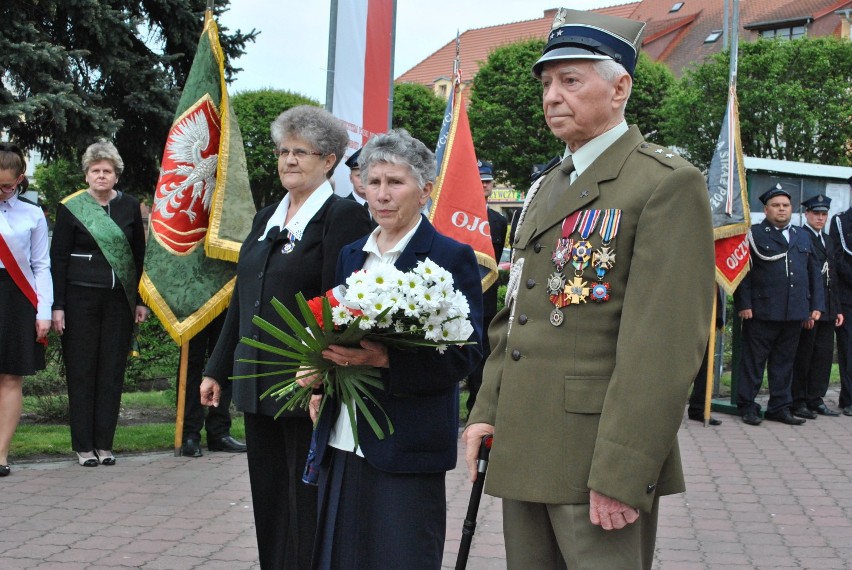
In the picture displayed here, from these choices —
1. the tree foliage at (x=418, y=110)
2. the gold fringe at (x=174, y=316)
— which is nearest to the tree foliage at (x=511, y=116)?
the tree foliage at (x=418, y=110)

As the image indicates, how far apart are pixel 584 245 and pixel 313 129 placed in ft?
5.95

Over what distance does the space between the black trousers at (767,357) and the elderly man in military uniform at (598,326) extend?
7.43 metres

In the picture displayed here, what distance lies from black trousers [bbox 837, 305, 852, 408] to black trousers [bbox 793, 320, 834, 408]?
0.69 feet

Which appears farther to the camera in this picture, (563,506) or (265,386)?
(265,386)

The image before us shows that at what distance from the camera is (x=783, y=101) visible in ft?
108

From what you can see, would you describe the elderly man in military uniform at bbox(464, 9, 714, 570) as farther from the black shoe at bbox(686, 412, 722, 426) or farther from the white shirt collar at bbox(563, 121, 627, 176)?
the black shoe at bbox(686, 412, 722, 426)

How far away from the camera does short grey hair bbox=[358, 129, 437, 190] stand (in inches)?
136

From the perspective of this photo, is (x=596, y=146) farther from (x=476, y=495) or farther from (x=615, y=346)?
(x=476, y=495)

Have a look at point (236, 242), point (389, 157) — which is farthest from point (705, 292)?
point (236, 242)

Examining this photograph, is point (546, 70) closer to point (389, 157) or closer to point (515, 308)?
point (515, 308)

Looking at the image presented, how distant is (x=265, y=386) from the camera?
3.95 meters

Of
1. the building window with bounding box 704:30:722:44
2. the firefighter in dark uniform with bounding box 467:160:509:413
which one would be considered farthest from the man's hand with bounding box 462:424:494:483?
the building window with bounding box 704:30:722:44

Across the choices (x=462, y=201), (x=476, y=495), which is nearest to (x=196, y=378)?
(x=462, y=201)

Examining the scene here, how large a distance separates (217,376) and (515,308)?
187cm
